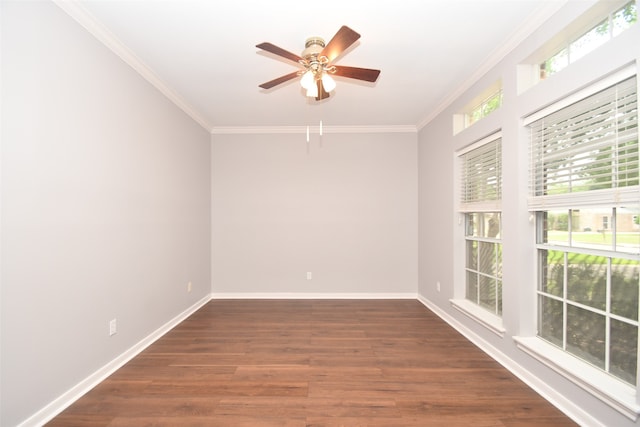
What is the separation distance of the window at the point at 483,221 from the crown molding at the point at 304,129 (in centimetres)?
139

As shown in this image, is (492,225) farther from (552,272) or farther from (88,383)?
(88,383)

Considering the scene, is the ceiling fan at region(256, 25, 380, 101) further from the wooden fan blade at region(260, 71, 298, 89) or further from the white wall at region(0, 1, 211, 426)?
the white wall at region(0, 1, 211, 426)

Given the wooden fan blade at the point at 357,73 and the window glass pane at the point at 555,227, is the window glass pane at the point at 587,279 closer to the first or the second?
the window glass pane at the point at 555,227

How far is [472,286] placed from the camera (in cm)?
316

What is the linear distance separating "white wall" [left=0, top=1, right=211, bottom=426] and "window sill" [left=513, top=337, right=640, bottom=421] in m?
3.22

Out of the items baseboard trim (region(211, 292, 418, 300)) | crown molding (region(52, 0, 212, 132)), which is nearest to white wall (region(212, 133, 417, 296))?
baseboard trim (region(211, 292, 418, 300))

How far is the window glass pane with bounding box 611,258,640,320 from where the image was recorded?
1.53 metres

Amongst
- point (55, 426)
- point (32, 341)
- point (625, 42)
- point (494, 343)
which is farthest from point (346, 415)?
point (625, 42)

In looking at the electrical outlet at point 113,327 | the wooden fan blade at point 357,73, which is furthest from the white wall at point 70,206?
the wooden fan blade at point 357,73

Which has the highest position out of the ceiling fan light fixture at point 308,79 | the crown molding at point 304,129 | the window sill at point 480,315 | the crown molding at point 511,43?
the crown molding at point 511,43

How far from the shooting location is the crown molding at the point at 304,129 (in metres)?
4.36

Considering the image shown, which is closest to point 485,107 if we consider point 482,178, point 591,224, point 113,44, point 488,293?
point 482,178

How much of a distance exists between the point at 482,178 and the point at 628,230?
1.37 m

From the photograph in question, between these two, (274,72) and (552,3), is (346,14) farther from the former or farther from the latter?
(552,3)
